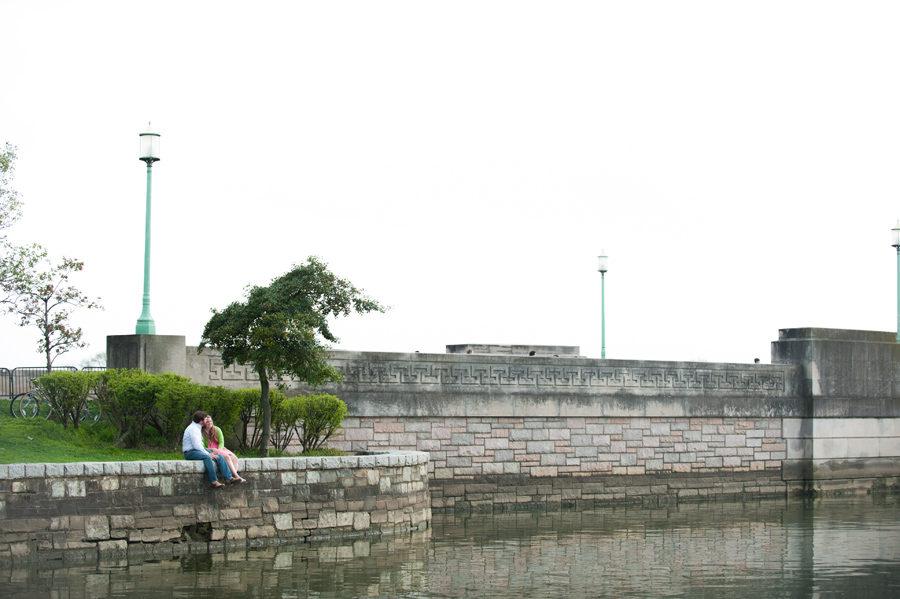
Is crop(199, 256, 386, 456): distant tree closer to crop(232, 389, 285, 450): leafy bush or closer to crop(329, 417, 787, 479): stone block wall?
crop(232, 389, 285, 450): leafy bush

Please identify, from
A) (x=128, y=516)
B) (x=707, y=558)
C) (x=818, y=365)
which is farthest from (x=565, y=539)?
(x=818, y=365)

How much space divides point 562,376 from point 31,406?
33.1ft

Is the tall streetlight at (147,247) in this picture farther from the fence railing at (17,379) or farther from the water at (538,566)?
the water at (538,566)

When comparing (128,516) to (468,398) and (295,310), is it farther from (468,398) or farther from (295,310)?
(468,398)

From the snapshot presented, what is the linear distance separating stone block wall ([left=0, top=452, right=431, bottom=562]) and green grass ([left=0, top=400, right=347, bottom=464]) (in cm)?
115

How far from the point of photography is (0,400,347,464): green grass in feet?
46.7

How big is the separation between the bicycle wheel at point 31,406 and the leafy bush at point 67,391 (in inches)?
32.3

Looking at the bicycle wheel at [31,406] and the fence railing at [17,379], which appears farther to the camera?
the fence railing at [17,379]

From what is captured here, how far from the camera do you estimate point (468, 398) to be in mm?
19797

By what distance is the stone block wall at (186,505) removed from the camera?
12.5 metres

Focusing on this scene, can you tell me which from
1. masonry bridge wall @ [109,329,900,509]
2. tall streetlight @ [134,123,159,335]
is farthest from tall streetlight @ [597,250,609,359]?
tall streetlight @ [134,123,159,335]

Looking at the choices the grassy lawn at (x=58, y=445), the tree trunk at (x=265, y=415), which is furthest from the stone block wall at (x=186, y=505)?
the tree trunk at (x=265, y=415)

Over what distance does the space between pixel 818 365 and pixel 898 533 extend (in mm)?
7619

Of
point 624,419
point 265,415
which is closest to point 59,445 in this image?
point 265,415
